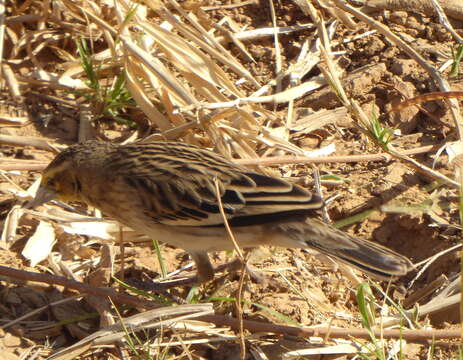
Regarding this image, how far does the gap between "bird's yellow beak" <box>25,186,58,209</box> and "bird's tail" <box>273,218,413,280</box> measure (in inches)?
69.4

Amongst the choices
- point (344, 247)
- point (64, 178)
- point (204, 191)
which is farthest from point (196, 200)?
point (64, 178)

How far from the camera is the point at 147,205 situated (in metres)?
5.83

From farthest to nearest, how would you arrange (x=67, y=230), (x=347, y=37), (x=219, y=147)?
(x=347, y=37) < (x=219, y=147) < (x=67, y=230)

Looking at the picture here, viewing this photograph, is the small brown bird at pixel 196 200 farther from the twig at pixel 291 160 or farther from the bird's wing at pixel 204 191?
the twig at pixel 291 160

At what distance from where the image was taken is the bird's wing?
549cm

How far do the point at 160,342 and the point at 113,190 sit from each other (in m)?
1.18

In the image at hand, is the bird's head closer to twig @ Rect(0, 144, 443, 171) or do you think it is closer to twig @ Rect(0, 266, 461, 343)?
twig @ Rect(0, 144, 443, 171)

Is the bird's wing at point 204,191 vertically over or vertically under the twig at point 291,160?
over

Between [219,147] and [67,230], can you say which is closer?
[67,230]

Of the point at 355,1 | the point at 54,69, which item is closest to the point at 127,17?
the point at 54,69

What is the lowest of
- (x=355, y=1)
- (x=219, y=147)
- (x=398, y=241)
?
(x=398, y=241)

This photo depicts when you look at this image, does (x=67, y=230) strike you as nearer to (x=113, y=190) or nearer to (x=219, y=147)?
(x=113, y=190)

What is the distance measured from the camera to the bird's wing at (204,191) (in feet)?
18.0

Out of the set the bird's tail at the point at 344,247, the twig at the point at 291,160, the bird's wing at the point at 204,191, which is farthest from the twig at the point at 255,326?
the twig at the point at 291,160
